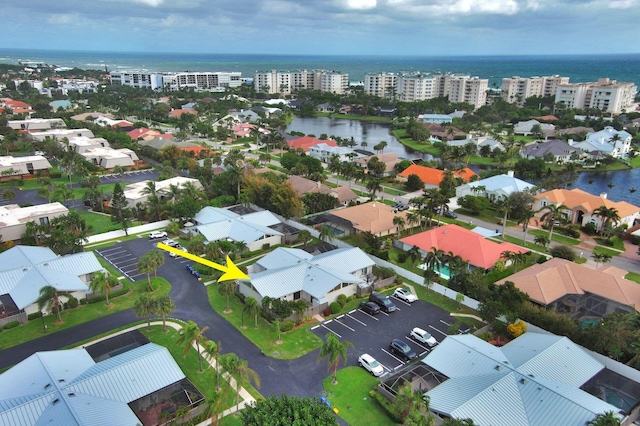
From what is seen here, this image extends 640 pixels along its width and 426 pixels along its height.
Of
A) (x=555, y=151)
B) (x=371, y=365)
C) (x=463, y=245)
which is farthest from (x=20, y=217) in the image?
(x=555, y=151)

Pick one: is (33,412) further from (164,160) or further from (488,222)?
(164,160)

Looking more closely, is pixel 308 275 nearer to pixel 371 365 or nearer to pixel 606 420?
pixel 371 365

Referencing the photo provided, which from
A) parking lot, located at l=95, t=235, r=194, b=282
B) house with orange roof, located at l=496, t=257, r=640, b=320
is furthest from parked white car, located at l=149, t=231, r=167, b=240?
house with orange roof, located at l=496, t=257, r=640, b=320

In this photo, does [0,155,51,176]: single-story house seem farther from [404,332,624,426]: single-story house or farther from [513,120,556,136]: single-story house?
[513,120,556,136]: single-story house

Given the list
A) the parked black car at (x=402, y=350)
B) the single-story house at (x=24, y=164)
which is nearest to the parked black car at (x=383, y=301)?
the parked black car at (x=402, y=350)

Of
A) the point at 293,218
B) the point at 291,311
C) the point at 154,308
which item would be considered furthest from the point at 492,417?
the point at 293,218

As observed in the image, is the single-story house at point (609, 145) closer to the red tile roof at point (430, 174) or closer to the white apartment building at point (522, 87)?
the red tile roof at point (430, 174)
